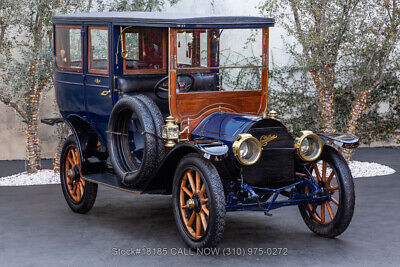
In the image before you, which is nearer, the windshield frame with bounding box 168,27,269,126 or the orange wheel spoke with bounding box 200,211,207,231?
the orange wheel spoke with bounding box 200,211,207,231

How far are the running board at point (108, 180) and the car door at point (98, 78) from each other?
0.40 metres

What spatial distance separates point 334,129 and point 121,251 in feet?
17.0

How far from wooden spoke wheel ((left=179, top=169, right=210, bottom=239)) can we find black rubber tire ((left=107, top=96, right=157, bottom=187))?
0.44m

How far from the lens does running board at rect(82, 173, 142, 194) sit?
668 cm

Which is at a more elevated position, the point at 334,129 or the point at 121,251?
the point at 334,129

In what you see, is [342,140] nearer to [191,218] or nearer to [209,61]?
[191,218]

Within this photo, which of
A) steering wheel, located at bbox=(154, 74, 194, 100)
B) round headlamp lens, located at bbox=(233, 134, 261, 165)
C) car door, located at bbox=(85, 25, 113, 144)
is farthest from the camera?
car door, located at bbox=(85, 25, 113, 144)

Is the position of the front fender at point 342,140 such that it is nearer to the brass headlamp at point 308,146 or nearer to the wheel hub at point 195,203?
the brass headlamp at point 308,146

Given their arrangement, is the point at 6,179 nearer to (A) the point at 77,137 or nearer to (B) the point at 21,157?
(B) the point at 21,157

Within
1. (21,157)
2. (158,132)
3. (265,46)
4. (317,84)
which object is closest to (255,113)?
(265,46)

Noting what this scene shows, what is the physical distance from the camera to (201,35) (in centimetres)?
706

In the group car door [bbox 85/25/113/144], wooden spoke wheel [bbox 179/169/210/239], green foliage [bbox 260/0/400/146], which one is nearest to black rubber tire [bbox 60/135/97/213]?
car door [bbox 85/25/113/144]

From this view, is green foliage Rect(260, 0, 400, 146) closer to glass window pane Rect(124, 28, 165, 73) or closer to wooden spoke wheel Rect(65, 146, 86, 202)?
glass window pane Rect(124, 28, 165, 73)

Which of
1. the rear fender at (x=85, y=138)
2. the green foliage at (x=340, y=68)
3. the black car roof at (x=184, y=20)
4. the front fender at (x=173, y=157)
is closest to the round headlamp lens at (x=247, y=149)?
the front fender at (x=173, y=157)
